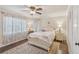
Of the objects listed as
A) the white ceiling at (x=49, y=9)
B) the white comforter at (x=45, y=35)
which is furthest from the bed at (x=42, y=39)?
the white ceiling at (x=49, y=9)

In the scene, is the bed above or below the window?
below

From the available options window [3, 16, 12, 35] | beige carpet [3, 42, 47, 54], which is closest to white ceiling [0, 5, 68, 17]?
window [3, 16, 12, 35]

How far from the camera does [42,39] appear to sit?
2.27 m

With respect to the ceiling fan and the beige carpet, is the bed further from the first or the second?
the ceiling fan

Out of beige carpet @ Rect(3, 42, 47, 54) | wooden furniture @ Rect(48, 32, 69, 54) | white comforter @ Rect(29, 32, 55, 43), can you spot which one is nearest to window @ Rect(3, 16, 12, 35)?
beige carpet @ Rect(3, 42, 47, 54)

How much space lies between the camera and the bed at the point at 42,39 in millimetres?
2246

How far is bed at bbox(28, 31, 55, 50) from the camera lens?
2.25 m

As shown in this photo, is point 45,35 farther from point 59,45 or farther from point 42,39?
point 59,45

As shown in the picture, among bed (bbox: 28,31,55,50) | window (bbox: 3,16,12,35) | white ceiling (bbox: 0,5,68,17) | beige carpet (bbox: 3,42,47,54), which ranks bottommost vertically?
beige carpet (bbox: 3,42,47,54)

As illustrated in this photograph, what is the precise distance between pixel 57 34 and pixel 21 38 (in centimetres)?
76

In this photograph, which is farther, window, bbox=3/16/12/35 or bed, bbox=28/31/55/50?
bed, bbox=28/31/55/50
